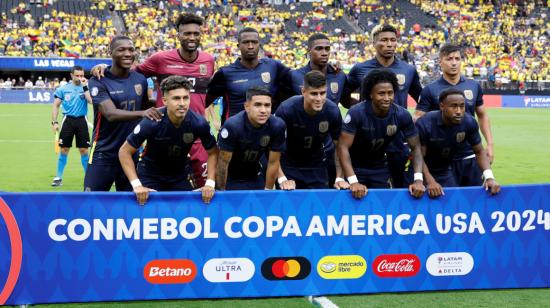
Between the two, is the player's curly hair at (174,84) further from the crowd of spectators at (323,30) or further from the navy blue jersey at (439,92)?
the crowd of spectators at (323,30)

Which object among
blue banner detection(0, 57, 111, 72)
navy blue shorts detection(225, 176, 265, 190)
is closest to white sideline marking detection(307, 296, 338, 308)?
navy blue shorts detection(225, 176, 265, 190)

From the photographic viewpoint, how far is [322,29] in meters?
51.4

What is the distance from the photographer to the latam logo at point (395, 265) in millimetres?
5719

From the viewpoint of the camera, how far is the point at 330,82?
760 centimetres

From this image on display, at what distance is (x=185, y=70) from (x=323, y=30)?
148 ft

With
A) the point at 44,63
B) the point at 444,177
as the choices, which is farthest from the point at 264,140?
the point at 44,63

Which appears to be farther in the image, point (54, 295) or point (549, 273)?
point (549, 273)

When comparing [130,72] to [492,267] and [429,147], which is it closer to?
[429,147]

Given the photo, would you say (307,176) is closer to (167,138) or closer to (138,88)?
(167,138)

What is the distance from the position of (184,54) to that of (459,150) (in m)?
3.34

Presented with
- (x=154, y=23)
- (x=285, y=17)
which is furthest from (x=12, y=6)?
(x=285, y=17)

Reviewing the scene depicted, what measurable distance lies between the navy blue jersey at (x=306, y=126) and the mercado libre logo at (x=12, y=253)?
9.21 feet

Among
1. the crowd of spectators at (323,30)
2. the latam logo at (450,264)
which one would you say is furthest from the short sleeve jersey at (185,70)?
the crowd of spectators at (323,30)

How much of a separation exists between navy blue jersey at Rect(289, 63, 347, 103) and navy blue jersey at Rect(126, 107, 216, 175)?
1.72 metres
